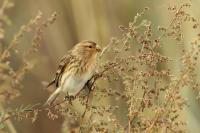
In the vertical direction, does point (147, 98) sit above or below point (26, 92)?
below

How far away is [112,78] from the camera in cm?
343

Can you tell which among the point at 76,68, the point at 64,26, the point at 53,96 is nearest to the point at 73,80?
the point at 76,68

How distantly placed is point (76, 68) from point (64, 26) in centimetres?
199

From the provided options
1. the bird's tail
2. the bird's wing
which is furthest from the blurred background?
the bird's tail

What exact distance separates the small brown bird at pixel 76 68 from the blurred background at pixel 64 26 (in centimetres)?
90

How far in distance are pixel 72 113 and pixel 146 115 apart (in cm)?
31

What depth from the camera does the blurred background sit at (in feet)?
20.2

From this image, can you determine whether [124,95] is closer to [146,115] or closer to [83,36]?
[146,115]

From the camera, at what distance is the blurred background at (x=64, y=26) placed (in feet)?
20.2

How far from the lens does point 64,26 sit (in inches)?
266

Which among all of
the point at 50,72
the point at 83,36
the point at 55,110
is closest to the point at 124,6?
the point at 83,36

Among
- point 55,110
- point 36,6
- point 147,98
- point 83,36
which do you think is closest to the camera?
point 147,98

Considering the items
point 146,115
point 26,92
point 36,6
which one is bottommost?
point 146,115

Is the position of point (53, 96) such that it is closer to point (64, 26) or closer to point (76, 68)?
point (76, 68)
